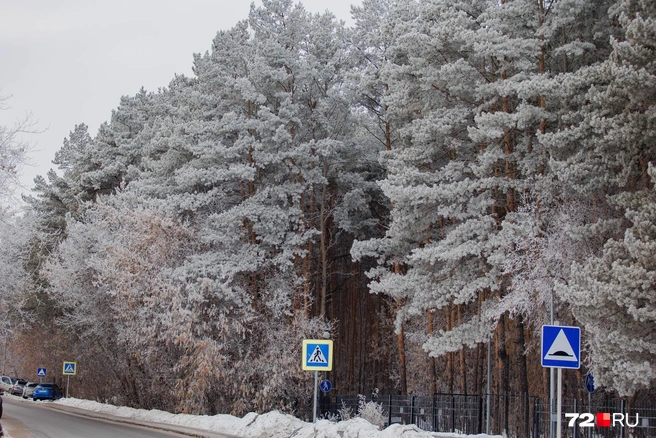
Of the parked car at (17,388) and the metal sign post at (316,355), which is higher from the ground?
the metal sign post at (316,355)

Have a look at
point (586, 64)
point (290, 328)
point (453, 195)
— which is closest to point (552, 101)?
point (586, 64)

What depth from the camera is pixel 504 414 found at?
24.0m

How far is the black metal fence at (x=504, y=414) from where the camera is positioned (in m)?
20.1

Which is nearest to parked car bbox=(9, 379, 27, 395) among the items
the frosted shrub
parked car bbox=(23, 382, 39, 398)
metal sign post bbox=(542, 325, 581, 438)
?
parked car bbox=(23, 382, 39, 398)

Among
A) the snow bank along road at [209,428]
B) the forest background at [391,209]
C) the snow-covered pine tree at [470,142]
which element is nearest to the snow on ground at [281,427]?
the snow bank along road at [209,428]

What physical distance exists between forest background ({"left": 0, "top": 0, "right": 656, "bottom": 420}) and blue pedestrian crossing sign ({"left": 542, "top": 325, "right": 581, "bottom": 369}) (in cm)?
583

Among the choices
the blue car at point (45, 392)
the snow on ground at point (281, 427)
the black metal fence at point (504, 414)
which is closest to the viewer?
the black metal fence at point (504, 414)

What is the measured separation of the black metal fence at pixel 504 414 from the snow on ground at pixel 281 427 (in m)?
1.58

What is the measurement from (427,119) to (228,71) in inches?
487

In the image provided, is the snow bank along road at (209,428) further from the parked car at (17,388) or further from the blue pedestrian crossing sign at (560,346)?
the parked car at (17,388)

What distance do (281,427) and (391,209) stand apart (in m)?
13.6

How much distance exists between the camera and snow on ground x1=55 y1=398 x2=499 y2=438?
2057 centimetres

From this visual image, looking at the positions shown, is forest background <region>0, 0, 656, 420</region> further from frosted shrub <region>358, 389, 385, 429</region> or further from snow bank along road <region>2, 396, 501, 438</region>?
frosted shrub <region>358, 389, 385, 429</region>

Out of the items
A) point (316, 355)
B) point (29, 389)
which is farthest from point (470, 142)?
point (29, 389)
